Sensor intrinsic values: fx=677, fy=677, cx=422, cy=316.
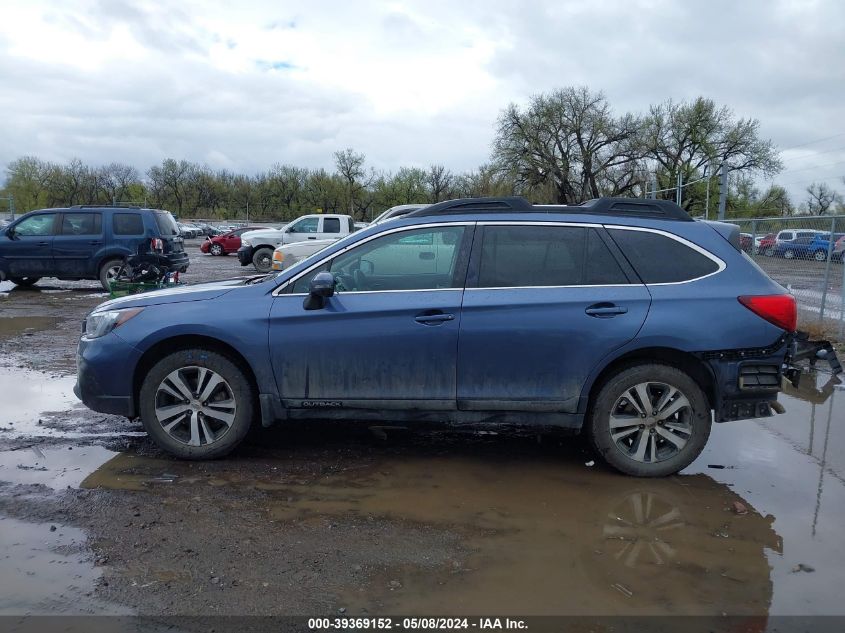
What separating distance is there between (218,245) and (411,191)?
4209 cm

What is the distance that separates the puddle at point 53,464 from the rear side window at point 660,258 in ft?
12.7

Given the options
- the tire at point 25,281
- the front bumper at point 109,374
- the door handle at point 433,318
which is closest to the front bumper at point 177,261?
the tire at point 25,281

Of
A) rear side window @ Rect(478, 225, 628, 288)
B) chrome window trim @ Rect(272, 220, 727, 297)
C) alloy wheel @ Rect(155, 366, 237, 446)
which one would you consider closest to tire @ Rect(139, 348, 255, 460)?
alloy wheel @ Rect(155, 366, 237, 446)

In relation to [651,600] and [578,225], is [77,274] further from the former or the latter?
[651,600]

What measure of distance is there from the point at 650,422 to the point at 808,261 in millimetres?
7822

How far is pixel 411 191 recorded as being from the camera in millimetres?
73312

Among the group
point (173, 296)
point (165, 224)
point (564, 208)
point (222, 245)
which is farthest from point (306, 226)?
point (564, 208)

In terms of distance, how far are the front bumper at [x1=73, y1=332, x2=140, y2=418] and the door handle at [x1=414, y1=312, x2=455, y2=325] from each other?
194 centimetres

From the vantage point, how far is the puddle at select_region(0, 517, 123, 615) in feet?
9.75

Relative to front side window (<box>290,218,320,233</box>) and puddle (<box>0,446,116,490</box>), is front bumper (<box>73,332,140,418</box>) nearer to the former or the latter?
puddle (<box>0,446,116,490</box>)

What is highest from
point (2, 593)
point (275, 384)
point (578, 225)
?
point (578, 225)

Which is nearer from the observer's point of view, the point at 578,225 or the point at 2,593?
the point at 2,593

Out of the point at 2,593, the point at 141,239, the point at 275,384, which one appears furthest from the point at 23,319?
the point at 2,593

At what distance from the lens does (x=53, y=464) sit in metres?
4.61
